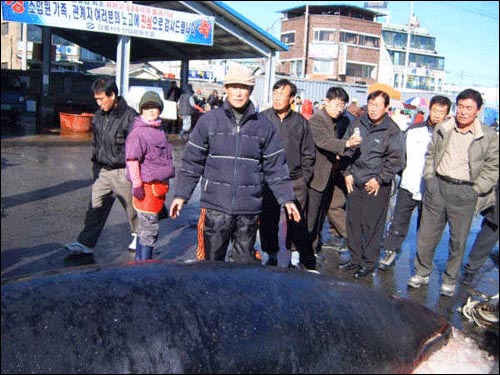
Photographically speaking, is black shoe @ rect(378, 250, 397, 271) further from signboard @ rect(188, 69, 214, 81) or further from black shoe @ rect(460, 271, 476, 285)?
signboard @ rect(188, 69, 214, 81)

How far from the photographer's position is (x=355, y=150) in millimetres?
5480

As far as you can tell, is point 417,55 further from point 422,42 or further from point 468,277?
point 468,277

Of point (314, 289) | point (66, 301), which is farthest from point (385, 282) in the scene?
point (66, 301)

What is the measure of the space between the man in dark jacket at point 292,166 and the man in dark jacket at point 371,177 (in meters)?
0.48

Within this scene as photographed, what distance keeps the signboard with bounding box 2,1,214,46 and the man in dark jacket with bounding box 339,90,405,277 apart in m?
10.1

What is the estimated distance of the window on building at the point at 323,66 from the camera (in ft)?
237

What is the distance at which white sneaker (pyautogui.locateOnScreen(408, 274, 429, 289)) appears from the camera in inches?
208

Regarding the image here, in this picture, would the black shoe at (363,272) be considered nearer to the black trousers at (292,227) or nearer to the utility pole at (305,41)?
the black trousers at (292,227)

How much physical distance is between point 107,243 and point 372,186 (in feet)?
9.55

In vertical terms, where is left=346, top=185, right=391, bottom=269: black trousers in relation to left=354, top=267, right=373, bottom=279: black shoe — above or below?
above

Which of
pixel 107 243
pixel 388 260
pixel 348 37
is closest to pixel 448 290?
pixel 388 260

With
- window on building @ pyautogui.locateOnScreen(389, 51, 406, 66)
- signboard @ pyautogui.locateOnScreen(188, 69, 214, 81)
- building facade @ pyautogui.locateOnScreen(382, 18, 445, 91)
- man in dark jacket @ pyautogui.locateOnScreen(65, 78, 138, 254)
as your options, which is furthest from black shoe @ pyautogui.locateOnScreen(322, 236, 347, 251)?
window on building @ pyautogui.locateOnScreen(389, 51, 406, 66)

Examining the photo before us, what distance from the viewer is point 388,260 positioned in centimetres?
600

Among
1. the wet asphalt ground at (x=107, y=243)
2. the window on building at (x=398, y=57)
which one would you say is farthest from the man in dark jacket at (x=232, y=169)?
the window on building at (x=398, y=57)
